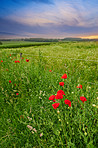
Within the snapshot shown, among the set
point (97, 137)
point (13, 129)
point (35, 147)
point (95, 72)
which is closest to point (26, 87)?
point (13, 129)

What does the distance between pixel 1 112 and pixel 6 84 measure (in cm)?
106

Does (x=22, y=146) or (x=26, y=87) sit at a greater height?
(x=26, y=87)

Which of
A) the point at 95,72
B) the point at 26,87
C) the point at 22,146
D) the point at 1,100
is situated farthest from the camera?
the point at 95,72

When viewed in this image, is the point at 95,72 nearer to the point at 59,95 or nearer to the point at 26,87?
the point at 26,87

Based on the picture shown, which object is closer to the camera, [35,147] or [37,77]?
[35,147]

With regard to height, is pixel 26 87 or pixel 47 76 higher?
pixel 47 76

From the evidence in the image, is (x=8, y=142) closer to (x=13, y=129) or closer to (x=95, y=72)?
(x=13, y=129)

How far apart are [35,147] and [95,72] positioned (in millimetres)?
4326

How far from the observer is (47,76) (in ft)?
12.1

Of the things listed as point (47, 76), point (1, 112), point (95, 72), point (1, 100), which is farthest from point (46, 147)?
point (95, 72)

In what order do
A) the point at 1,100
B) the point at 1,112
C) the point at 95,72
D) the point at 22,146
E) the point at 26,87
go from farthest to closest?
the point at 95,72 < the point at 26,87 < the point at 1,100 < the point at 1,112 < the point at 22,146

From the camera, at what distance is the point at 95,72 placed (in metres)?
5.33

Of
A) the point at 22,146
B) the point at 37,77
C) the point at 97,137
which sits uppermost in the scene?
the point at 37,77

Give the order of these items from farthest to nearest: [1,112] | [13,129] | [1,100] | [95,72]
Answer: [95,72]
[1,100]
[1,112]
[13,129]
